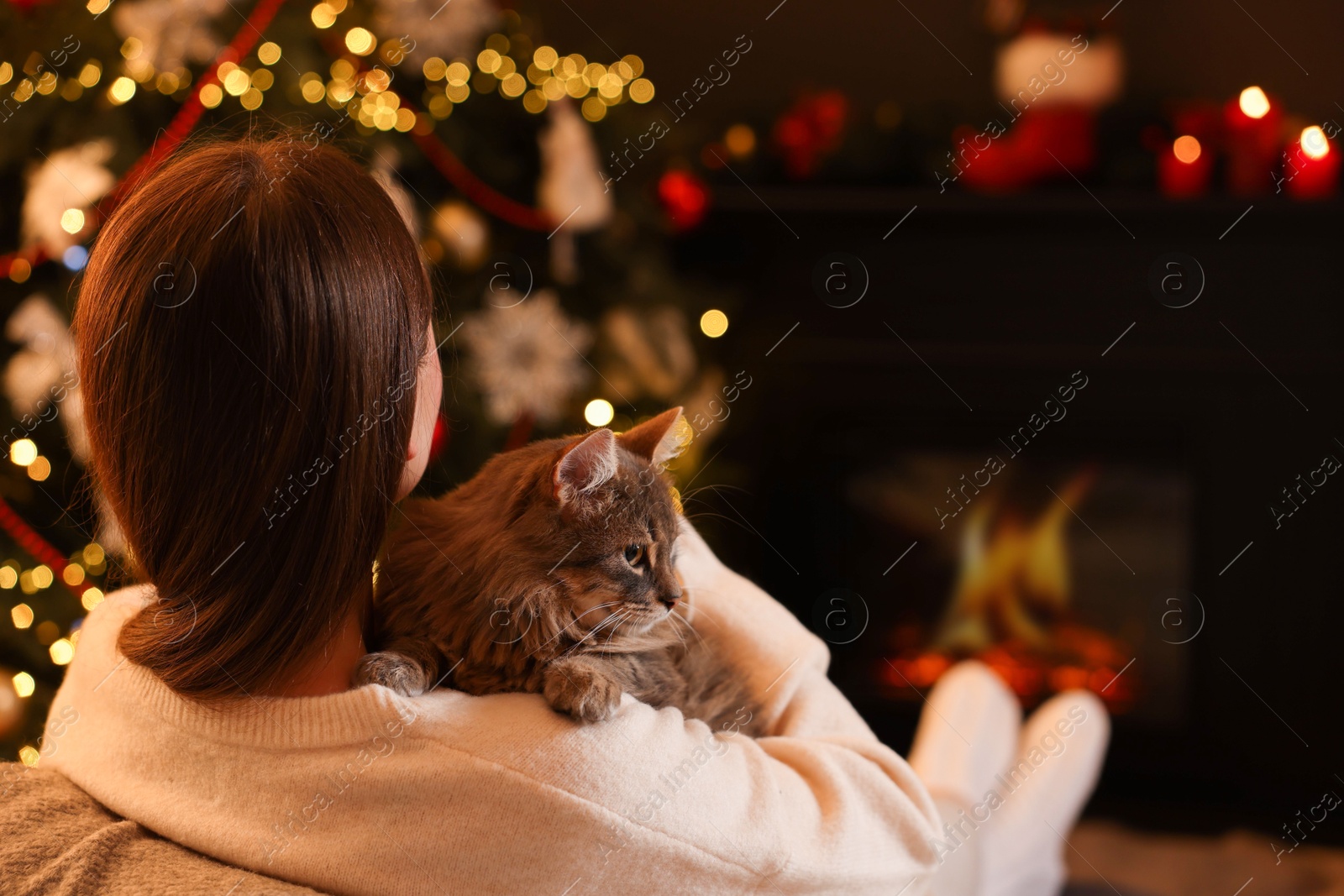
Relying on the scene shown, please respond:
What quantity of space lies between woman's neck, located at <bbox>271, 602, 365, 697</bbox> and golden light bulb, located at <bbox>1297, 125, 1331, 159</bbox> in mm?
2695

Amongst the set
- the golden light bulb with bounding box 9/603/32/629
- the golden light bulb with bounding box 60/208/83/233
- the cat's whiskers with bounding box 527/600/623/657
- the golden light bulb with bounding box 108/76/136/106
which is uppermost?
the cat's whiskers with bounding box 527/600/623/657

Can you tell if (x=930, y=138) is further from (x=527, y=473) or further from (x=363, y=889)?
(x=363, y=889)

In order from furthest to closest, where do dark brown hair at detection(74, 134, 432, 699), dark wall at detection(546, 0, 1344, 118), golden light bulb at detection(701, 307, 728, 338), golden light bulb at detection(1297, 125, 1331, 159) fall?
1. dark wall at detection(546, 0, 1344, 118)
2. golden light bulb at detection(701, 307, 728, 338)
3. golden light bulb at detection(1297, 125, 1331, 159)
4. dark brown hair at detection(74, 134, 432, 699)

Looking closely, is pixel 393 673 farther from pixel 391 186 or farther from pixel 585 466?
pixel 391 186

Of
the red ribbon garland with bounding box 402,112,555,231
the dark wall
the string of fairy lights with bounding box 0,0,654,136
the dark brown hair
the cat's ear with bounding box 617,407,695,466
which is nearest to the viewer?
the dark brown hair

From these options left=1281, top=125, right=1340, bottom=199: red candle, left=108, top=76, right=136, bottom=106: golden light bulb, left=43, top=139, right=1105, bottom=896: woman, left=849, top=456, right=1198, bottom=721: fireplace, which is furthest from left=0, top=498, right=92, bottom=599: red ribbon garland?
left=1281, top=125, right=1340, bottom=199: red candle

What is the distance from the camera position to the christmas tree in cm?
190

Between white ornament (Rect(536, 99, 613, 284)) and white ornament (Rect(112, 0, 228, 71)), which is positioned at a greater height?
white ornament (Rect(536, 99, 613, 284))

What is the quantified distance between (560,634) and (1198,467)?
7.78ft

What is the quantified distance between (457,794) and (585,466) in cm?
33

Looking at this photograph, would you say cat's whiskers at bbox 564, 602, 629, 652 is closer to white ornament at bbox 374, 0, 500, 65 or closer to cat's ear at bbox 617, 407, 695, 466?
cat's ear at bbox 617, 407, 695, 466

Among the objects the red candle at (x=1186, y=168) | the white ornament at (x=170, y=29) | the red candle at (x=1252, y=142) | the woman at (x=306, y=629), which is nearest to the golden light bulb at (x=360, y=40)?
the white ornament at (x=170, y=29)

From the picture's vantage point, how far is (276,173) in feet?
2.78

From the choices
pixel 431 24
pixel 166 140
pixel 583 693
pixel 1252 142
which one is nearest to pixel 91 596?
pixel 166 140
